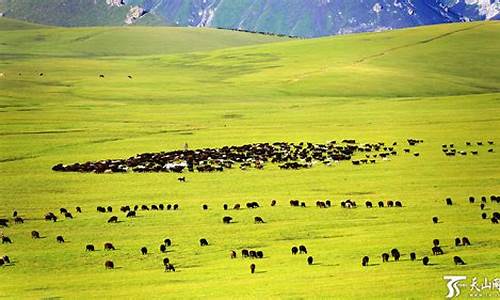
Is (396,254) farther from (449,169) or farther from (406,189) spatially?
(449,169)

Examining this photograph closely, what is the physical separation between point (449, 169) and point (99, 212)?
22.9m

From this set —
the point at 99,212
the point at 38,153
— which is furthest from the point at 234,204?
the point at 38,153

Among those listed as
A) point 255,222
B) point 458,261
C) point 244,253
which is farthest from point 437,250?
point 255,222

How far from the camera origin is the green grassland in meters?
27.9

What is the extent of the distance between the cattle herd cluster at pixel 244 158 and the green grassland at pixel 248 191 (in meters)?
1.78

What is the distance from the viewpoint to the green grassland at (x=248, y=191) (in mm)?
27859

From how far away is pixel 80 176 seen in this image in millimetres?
54500

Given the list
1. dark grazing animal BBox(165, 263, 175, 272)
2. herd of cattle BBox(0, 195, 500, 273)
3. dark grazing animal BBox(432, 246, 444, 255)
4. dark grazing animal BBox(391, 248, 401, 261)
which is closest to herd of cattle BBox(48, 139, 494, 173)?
herd of cattle BBox(0, 195, 500, 273)

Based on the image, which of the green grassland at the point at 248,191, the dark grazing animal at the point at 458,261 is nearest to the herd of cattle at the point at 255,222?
the dark grazing animal at the point at 458,261

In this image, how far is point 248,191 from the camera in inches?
1866

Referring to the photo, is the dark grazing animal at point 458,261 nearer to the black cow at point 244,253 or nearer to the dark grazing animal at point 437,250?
the dark grazing animal at point 437,250

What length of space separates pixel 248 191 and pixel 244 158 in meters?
12.7

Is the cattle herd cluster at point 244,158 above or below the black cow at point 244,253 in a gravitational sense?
above

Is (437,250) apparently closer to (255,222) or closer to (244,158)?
(255,222)
